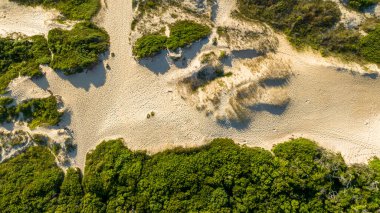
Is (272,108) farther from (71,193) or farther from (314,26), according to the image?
(71,193)

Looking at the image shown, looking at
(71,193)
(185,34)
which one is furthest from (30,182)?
(185,34)

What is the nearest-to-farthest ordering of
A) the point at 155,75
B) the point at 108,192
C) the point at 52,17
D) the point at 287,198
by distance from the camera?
the point at 287,198 → the point at 108,192 → the point at 155,75 → the point at 52,17

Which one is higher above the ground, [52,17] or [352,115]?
[52,17]

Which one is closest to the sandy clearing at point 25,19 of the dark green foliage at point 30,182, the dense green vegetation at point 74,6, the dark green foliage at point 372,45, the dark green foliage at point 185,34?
the dense green vegetation at point 74,6

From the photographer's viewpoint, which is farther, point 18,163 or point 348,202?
point 18,163

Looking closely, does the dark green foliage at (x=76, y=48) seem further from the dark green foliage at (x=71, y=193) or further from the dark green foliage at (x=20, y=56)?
the dark green foliage at (x=71, y=193)

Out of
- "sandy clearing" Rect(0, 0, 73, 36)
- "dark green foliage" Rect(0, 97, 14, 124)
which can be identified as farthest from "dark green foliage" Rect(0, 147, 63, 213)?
"sandy clearing" Rect(0, 0, 73, 36)

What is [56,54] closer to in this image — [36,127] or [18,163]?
[36,127]

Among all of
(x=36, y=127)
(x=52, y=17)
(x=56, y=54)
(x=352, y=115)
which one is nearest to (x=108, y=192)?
(x=36, y=127)
